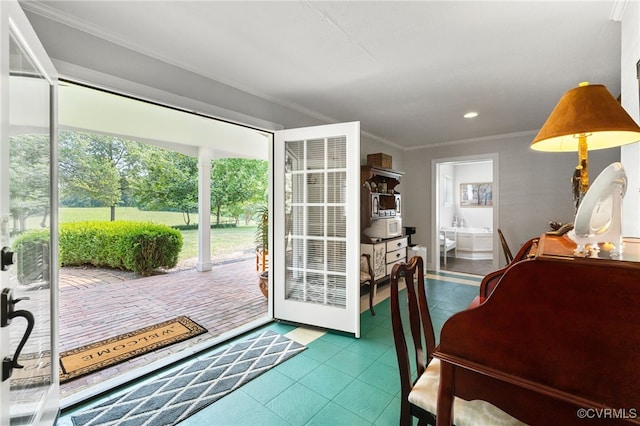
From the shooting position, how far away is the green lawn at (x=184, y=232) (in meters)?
5.77

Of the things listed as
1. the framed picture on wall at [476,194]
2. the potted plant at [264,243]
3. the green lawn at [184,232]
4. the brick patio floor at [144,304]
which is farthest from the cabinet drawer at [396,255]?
the green lawn at [184,232]

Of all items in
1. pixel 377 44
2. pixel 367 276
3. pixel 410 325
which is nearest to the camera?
pixel 410 325

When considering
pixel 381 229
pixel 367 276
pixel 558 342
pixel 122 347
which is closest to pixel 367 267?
pixel 367 276

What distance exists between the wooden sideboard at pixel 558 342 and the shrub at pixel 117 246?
632 cm

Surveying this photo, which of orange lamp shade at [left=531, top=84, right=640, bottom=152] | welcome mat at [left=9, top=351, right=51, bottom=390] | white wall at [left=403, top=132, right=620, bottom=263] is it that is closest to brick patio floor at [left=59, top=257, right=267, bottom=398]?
welcome mat at [left=9, top=351, right=51, bottom=390]

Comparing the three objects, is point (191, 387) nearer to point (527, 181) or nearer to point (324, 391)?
point (324, 391)

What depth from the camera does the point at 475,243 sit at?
269 inches

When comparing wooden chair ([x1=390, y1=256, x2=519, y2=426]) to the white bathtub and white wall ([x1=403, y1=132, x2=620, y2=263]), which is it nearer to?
white wall ([x1=403, y1=132, x2=620, y2=263])

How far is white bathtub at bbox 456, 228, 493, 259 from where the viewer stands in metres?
6.77

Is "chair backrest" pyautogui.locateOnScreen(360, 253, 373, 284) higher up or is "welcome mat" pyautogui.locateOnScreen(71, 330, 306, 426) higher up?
"chair backrest" pyautogui.locateOnScreen(360, 253, 373, 284)

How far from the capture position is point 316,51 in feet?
7.00

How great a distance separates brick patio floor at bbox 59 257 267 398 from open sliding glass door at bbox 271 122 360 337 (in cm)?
76

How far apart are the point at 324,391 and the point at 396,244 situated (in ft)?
8.54

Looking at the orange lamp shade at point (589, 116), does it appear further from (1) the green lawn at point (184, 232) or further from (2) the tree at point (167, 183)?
(2) the tree at point (167, 183)
